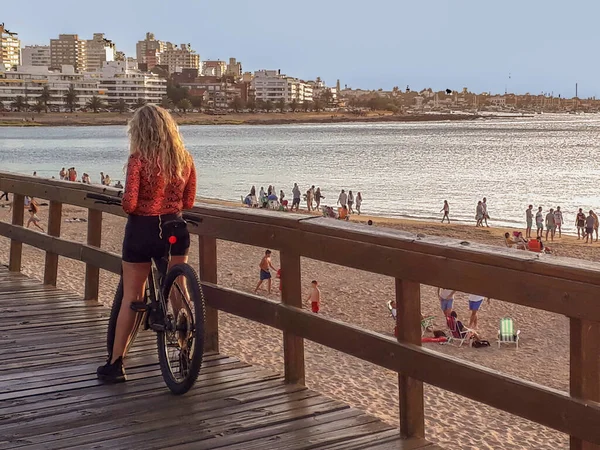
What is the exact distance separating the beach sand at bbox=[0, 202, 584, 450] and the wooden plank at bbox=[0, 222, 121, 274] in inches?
106

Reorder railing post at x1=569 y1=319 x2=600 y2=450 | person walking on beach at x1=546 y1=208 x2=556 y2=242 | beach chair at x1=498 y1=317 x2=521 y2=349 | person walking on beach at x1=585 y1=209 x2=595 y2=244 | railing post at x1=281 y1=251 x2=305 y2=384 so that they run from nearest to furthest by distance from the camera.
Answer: railing post at x1=569 y1=319 x2=600 y2=450
railing post at x1=281 y1=251 x2=305 y2=384
beach chair at x1=498 y1=317 x2=521 y2=349
person walking on beach at x1=585 y1=209 x2=595 y2=244
person walking on beach at x1=546 y1=208 x2=556 y2=242

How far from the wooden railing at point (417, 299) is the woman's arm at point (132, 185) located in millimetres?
741

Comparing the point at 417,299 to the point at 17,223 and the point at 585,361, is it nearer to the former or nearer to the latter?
the point at 585,361

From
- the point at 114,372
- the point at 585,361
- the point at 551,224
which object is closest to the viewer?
the point at 585,361

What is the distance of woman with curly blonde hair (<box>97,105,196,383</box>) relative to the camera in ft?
15.5

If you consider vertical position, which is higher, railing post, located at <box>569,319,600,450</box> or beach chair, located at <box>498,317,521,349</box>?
railing post, located at <box>569,319,600,450</box>

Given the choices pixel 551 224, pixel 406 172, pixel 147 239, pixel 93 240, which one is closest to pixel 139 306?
pixel 147 239

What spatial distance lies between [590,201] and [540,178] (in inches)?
870

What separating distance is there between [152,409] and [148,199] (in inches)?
43.6

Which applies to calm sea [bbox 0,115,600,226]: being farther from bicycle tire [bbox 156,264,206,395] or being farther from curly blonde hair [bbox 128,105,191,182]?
curly blonde hair [bbox 128,105,191,182]

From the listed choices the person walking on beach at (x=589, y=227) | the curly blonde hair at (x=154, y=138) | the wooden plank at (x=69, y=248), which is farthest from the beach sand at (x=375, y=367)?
the person walking on beach at (x=589, y=227)

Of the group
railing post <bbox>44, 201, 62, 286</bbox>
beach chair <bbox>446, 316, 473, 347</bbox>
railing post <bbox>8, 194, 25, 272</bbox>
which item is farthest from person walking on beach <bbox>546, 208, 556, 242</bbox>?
railing post <bbox>44, 201, 62, 286</bbox>

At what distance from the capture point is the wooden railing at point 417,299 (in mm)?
3299

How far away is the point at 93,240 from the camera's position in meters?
7.24
